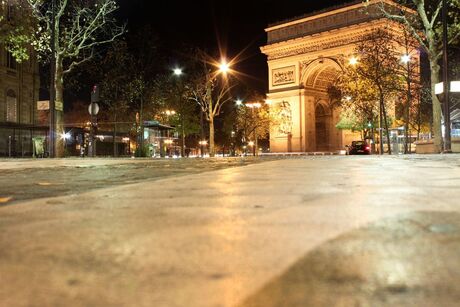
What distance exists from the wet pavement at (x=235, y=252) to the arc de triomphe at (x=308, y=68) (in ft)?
142

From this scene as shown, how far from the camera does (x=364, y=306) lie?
1876 millimetres

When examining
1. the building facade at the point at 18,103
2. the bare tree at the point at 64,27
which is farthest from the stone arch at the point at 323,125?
the bare tree at the point at 64,27

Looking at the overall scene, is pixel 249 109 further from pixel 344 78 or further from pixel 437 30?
pixel 437 30

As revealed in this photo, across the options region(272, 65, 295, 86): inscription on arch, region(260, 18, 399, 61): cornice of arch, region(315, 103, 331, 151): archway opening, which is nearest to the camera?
region(260, 18, 399, 61): cornice of arch

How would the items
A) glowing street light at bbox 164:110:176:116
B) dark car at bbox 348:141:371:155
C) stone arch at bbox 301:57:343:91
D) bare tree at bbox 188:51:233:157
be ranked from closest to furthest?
bare tree at bbox 188:51:233:157
dark car at bbox 348:141:371:155
stone arch at bbox 301:57:343:91
glowing street light at bbox 164:110:176:116

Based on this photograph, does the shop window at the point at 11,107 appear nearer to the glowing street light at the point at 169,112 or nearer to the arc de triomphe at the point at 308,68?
the glowing street light at the point at 169,112

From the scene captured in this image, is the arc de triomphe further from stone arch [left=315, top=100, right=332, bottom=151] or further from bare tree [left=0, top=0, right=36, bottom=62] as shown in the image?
bare tree [left=0, top=0, right=36, bottom=62]

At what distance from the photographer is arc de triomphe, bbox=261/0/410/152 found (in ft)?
151

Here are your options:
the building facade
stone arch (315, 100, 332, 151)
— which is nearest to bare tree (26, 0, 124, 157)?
the building facade

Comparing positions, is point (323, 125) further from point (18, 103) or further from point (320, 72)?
point (18, 103)

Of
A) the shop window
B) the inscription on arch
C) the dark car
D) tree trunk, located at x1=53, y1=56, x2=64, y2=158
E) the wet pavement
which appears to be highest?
the inscription on arch

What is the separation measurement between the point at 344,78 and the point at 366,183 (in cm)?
3293

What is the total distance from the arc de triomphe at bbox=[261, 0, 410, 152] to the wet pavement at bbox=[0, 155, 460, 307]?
43.3 m

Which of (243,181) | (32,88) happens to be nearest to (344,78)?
(32,88)
